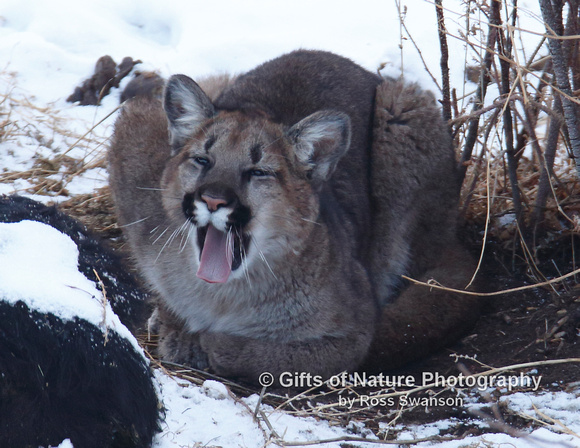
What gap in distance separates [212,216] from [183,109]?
2.74 feet

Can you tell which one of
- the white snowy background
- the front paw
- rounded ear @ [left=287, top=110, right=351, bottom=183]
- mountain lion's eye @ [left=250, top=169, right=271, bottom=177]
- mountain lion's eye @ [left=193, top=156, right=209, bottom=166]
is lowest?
the front paw

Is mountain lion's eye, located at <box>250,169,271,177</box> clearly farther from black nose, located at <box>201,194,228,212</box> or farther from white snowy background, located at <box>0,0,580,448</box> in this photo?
white snowy background, located at <box>0,0,580,448</box>

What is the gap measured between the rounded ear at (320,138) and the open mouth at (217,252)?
551 millimetres

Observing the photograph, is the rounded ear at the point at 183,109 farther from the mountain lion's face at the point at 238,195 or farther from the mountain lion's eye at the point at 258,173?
the mountain lion's eye at the point at 258,173

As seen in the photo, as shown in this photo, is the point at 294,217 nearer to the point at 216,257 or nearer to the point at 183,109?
the point at 216,257

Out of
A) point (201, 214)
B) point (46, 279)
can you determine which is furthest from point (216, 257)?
point (46, 279)

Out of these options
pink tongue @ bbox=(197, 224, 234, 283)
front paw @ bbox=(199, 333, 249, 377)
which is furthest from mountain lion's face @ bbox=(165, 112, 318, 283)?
front paw @ bbox=(199, 333, 249, 377)

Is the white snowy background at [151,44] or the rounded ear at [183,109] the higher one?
the white snowy background at [151,44]

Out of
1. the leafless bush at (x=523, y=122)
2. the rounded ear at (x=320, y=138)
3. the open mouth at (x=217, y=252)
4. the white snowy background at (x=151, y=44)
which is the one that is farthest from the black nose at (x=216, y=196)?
the white snowy background at (x=151, y=44)

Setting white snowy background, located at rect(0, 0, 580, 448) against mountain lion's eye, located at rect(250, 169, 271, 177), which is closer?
Result: mountain lion's eye, located at rect(250, 169, 271, 177)

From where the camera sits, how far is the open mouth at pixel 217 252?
144 inches

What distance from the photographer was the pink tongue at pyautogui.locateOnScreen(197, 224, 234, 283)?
3658mm

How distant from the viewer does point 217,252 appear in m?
3.69

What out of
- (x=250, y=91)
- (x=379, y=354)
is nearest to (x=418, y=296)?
(x=379, y=354)
